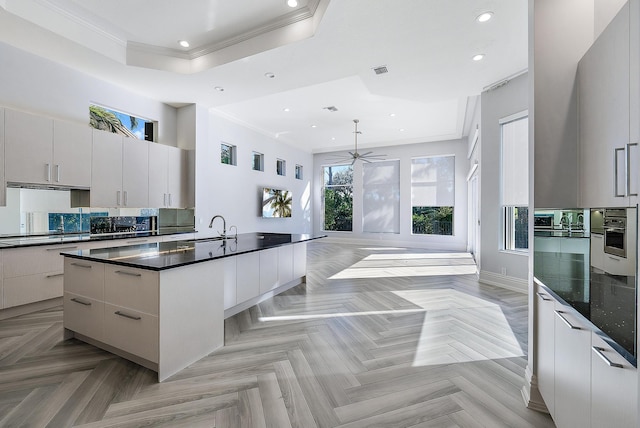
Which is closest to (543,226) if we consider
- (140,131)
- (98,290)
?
(98,290)

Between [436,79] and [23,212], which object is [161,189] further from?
[436,79]

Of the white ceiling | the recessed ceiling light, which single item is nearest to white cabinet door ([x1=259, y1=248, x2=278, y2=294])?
the white ceiling

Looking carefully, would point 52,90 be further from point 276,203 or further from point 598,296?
point 598,296

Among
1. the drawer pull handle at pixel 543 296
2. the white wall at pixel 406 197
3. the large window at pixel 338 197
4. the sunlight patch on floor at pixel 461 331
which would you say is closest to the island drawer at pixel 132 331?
the sunlight patch on floor at pixel 461 331

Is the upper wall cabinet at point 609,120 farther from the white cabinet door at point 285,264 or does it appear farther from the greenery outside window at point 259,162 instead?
the greenery outside window at point 259,162

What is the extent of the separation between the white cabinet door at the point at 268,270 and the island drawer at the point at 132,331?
1.60 m

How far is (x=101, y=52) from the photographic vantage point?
358 cm

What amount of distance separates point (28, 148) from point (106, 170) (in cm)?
89

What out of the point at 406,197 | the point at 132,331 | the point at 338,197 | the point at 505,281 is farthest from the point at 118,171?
the point at 406,197

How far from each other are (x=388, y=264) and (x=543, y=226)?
4902mm

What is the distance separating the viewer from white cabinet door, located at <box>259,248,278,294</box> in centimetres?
362

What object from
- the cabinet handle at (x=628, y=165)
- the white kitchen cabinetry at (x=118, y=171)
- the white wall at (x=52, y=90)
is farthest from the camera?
the white kitchen cabinetry at (x=118, y=171)

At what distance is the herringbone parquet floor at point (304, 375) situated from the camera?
169 cm

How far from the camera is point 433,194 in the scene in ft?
30.0
